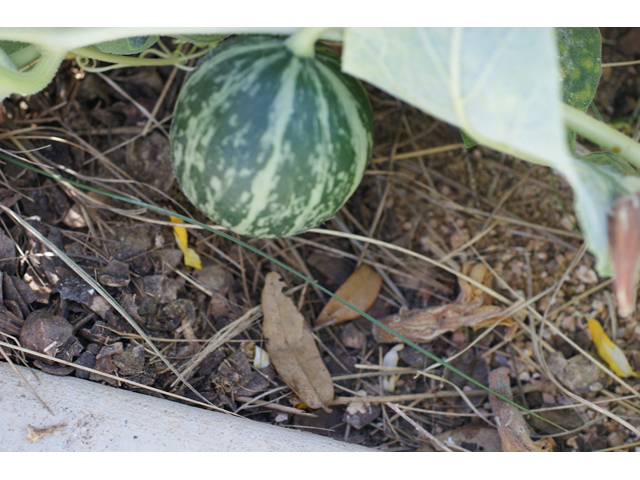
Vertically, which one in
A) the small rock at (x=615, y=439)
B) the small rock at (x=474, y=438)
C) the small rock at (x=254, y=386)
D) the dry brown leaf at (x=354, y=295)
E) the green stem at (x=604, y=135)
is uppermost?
the green stem at (x=604, y=135)

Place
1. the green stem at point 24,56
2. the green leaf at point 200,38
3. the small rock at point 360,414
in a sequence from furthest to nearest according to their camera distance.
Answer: the small rock at point 360,414 < the green leaf at point 200,38 < the green stem at point 24,56

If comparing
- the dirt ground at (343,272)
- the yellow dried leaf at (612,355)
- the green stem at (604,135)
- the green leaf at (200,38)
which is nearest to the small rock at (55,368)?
the dirt ground at (343,272)

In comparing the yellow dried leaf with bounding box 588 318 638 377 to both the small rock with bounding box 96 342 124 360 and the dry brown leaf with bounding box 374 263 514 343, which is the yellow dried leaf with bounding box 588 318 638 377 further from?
the small rock with bounding box 96 342 124 360

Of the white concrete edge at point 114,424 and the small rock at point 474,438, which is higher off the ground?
the white concrete edge at point 114,424

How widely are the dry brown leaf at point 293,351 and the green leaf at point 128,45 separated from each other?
0.72m

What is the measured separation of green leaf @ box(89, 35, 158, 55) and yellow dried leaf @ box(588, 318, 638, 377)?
1.55 m

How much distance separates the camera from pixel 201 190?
1146 mm

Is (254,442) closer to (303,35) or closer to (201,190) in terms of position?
(201,190)

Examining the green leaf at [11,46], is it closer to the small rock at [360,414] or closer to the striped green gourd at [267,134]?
the striped green gourd at [267,134]

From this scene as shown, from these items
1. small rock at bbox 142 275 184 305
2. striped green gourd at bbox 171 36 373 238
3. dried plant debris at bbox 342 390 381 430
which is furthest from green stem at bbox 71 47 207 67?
dried plant debris at bbox 342 390 381 430

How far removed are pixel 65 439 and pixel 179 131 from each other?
71cm

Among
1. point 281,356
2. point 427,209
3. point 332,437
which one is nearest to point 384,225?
point 427,209

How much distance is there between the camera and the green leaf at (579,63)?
129 cm

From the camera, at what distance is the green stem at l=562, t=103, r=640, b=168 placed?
1096 millimetres
